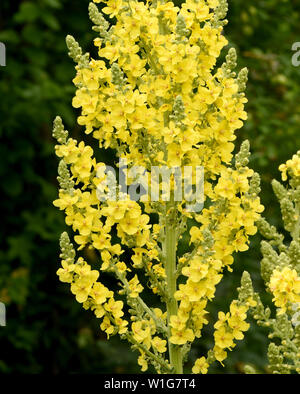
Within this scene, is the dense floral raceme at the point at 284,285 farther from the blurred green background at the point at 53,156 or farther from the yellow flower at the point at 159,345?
the blurred green background at the point at 53,156

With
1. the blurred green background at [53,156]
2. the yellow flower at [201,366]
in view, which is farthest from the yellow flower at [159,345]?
the blurred green background at [53,156]

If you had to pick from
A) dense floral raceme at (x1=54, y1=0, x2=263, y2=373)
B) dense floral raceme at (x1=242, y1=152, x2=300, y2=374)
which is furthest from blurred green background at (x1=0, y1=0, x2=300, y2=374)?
dense floral raceme at (x1=54, y1=0, x2=263, y2=373)

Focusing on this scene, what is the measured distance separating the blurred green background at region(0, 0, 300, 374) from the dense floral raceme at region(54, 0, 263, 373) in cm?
200

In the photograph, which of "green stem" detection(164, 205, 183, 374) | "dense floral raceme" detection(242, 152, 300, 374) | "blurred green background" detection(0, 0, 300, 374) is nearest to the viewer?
"dense floral raceme" detection(242, 152, 300, 374)

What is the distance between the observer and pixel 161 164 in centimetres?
245

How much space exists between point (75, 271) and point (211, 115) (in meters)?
0.76

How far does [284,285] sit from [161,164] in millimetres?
626

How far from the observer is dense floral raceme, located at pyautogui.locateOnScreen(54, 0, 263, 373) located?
92.0 inches

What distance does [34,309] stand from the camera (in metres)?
5.47

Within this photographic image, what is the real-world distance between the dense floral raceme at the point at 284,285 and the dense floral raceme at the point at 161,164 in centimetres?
16

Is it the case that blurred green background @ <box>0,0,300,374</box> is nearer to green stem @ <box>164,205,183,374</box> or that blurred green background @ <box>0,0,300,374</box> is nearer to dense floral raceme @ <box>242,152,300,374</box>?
dense floral raceme @ <box>242,152,300,374</box>

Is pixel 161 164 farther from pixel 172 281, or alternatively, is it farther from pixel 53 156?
pixel 53 156

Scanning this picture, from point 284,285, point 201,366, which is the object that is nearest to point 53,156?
point 201,366

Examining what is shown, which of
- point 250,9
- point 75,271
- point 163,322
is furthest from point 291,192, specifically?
point 250,9
